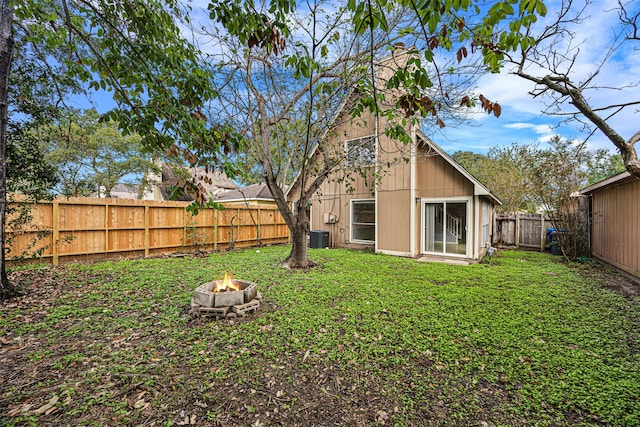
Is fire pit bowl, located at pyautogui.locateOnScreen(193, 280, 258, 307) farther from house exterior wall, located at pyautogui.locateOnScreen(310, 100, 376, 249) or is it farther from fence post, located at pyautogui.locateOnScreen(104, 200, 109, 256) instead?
house exterior wall, located at pyautogui.locateOnScreen(310, 100, 376, 249)

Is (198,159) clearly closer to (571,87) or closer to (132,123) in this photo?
(132,123)

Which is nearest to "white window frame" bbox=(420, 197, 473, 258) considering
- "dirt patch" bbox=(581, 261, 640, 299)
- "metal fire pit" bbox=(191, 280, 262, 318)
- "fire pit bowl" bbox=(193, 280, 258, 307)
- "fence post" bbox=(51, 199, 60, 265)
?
"dirt patch" bbox=(581, 261, 640, 299)

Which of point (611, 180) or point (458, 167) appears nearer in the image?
point (611, 180)

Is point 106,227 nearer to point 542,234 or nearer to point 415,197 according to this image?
point 415,197

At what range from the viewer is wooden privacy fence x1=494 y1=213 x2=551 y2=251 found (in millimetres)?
11406

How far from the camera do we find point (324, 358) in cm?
289

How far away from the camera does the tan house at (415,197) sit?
8.63m

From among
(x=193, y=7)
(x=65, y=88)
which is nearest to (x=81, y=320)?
(x=65, y=88)

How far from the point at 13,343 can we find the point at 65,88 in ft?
15.4

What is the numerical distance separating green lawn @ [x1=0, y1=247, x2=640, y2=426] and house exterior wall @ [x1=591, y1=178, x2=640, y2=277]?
239 centimetres

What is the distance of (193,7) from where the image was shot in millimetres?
4355

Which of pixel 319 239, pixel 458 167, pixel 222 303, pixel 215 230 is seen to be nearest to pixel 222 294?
pixel 222 303

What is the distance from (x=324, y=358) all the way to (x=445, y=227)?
776cm

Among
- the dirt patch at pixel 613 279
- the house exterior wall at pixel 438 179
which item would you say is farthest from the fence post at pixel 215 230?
the dirt patch at pixel 613 279
